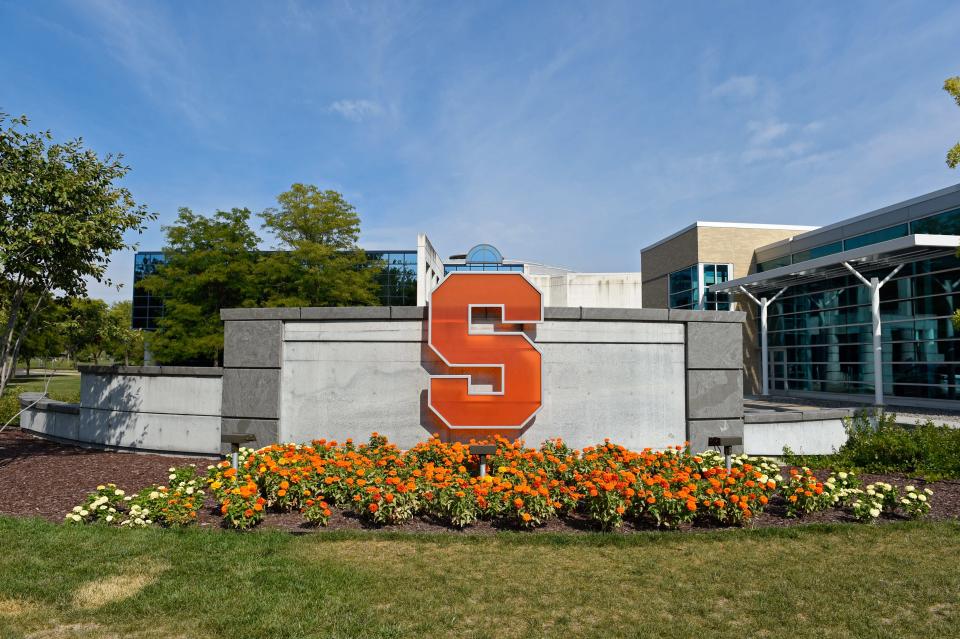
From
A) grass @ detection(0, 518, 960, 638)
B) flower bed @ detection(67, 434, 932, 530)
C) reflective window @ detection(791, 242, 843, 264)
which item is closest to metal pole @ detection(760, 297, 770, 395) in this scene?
reflective window @ detection(791, 242, 843, 264)

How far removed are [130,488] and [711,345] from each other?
32.9ft

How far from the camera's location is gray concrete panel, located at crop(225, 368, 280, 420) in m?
9.46

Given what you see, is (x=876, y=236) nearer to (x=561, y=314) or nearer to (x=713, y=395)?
(x=713, y=395)

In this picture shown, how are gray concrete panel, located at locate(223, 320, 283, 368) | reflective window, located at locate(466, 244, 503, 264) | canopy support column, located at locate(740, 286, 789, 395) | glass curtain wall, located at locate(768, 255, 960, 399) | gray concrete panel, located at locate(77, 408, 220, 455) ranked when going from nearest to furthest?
gray concrete panel, located at locate(223, 320, 283, 368)
gray concrete panel, located at locate(77, 408, 220, 455)
glass curtain wall, located at locate(768, 255, 960, 399)
canopy support column, located at locate(740, 286, 789, 395)
reflective window, located at locate(466, 244, 503, 264)

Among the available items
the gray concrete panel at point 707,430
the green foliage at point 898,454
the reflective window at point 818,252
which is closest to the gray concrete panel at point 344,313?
the gray concrete panel at point 707,430

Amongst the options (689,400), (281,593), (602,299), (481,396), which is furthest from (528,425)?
(602,299)

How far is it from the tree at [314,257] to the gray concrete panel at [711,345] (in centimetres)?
2076

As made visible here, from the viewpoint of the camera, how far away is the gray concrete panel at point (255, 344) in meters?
9.52

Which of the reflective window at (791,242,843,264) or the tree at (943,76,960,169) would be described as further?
the reflective window at (791,242,843,264)

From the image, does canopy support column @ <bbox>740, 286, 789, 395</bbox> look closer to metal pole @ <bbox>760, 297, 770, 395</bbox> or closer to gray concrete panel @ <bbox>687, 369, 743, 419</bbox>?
metal pole @ <bbox>760, 297, 770, 395</bbox>

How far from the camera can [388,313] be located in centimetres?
940

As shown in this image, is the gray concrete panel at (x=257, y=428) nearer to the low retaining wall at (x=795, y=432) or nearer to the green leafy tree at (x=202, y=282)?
the low retaining wall at (x=795, y=432)

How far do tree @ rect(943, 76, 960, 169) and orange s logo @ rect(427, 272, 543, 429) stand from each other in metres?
8.73

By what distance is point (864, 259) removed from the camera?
2222 cm
